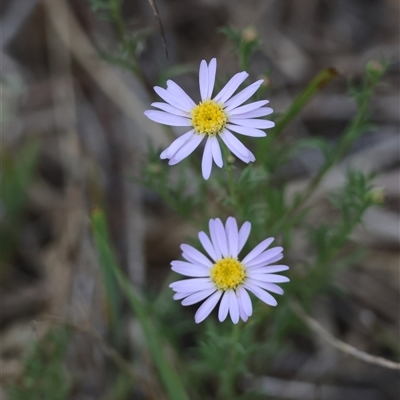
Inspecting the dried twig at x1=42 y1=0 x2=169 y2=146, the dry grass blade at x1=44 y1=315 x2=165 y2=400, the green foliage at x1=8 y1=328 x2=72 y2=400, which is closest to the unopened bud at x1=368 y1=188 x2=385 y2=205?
the dry grass blade at x1=44 y1=315 x2=165 y2=400

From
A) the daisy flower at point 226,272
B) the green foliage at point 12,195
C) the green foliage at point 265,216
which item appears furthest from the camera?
the green foliage at point 12,195

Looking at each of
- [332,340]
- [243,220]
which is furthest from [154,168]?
[332,340]

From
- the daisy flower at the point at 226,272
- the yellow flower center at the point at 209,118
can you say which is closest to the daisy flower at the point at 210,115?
the yellow flower center at the point at 209,118

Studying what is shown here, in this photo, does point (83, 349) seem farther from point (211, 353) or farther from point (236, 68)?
point (236, 68)

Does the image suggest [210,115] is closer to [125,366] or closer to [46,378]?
[125,366]

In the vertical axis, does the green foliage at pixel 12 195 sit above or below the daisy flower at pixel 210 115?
above

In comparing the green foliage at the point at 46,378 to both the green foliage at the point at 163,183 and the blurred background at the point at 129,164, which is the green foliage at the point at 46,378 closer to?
the blurred background at the point at 129,164

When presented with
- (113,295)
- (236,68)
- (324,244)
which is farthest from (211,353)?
(236,68)
